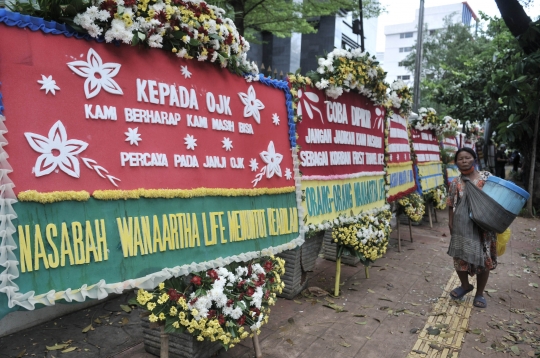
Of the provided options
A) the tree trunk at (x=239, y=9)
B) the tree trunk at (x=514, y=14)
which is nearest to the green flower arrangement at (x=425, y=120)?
the tree trunk at (x=514, y=14)

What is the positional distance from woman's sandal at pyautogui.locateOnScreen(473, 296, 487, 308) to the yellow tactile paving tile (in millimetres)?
66

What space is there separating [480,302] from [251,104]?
3.37 m

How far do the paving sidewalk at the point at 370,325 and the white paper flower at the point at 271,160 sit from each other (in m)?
1.41

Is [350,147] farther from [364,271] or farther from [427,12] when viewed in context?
[427,12]

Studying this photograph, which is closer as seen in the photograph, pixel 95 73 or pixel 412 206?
pixel 95 73

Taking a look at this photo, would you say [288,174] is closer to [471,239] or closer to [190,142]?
[190,142]

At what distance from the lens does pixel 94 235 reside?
2.21m

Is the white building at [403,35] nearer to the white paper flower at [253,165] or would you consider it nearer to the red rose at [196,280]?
the white paper flower at [253,165]

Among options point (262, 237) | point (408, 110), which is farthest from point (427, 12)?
point (262, 237)

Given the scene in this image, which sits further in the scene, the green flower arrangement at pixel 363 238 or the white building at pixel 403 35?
the white building at pixel 403 35

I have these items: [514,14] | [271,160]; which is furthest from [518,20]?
[271,160]

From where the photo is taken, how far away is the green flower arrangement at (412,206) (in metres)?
6.93

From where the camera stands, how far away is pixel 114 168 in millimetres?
2320

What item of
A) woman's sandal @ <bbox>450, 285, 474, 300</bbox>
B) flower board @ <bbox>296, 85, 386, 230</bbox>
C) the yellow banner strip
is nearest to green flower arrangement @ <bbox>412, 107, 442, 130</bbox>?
flower board @ <bbox>296, 85, 386, 230</bbox>
